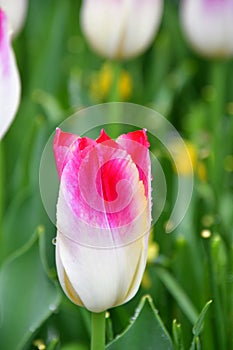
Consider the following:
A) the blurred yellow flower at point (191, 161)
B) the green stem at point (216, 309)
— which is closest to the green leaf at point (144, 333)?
the green stem at point (216, 309)

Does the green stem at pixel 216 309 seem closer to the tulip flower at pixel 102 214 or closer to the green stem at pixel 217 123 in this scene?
the tulip flower at pixel 102 214

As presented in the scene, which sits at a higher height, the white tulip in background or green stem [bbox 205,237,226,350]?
the white tulip in background

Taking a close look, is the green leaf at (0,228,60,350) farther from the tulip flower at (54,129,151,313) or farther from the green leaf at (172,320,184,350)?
the tulip flower at (54,129,151,313)

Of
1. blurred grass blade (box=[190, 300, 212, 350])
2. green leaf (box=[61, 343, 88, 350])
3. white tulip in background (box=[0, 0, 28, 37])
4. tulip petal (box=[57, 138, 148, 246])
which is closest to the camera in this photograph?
tulip petal (box=[57, 138, 148, 246])

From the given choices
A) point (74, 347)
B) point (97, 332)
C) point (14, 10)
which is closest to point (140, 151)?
point (97, 332)

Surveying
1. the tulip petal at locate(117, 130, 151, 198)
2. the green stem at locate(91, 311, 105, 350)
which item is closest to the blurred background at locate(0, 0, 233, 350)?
the green stem at locate(91, 311, 105, 350)

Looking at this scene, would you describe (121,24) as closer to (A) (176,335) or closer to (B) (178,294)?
(B) (178,294)
